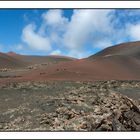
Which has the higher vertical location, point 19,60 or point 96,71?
point 19,60

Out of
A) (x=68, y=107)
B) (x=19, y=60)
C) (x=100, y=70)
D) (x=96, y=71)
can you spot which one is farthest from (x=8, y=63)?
(x=68, y=107)

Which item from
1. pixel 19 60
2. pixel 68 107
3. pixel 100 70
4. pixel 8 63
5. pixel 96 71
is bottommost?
pixel 68 107

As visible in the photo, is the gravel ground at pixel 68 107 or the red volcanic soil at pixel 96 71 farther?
the red volcanic soil at pixel 96 71

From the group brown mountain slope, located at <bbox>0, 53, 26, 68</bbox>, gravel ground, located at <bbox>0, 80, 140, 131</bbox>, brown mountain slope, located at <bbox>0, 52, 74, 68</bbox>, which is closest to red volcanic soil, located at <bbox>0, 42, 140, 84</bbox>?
gravel ground, located at <bbox>0, 80, 140, 131</bbox>

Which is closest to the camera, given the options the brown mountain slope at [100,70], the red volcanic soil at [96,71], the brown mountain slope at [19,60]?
the red volcanic soil at [96,71]

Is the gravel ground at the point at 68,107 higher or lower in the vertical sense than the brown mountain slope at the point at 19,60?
lower

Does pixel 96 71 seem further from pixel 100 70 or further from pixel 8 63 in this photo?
pixel 8 63

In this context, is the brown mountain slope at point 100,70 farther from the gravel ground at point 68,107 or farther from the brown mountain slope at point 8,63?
the brown mountain slope at point 8,63

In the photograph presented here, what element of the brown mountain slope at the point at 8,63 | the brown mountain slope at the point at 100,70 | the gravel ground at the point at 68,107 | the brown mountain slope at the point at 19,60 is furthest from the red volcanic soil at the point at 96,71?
the brown mountain slope at the point at 19,60

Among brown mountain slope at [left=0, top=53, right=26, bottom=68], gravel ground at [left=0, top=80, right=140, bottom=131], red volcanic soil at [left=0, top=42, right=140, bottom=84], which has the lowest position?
gravel ground at [left=0, top=80, right=140, bottom=131]

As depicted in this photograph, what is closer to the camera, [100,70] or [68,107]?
[68,107]

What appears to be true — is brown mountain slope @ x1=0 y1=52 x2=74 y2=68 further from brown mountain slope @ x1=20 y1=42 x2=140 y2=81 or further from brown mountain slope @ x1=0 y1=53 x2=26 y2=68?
brown mountain slope @ x1=20 y1=42 x2=140 y2=81

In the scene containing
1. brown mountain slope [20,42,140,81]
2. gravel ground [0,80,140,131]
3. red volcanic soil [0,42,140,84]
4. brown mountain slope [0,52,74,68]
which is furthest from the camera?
brown mountain slope [0,52,74,68]
